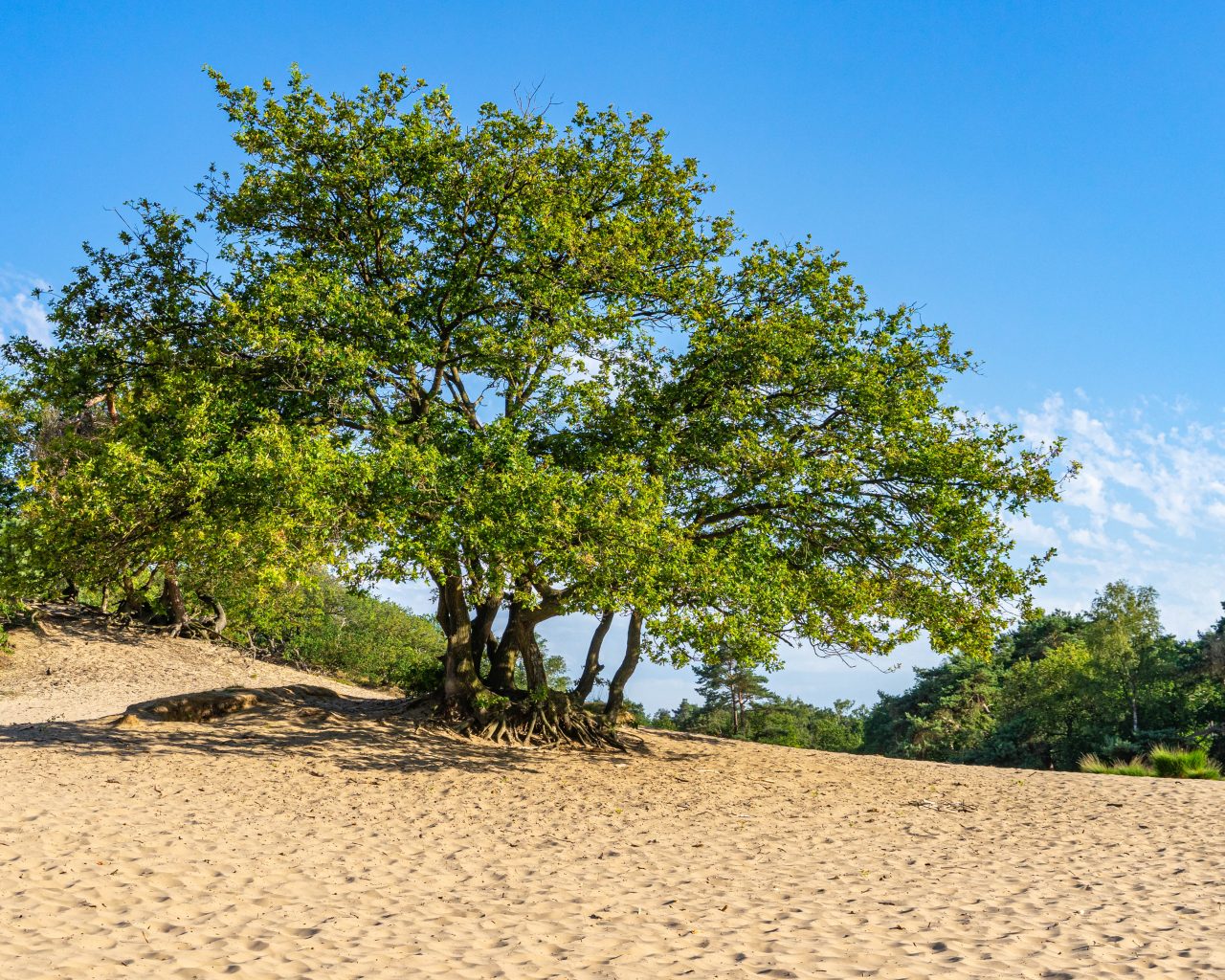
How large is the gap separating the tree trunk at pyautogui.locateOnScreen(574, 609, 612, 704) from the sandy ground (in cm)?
235

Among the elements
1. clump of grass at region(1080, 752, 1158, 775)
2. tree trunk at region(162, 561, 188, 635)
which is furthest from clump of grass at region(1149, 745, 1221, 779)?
tree trunk at region(162, 561, 188, 635)

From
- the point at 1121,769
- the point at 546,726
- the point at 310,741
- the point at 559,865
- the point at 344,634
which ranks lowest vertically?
the point at 559,865

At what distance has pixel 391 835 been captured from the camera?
11961 millimetres

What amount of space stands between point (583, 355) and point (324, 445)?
20.5 ft

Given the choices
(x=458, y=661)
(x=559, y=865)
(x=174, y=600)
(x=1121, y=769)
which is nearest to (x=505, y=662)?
(x=458, y=661)

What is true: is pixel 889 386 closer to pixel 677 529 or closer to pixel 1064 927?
pixel 677 529

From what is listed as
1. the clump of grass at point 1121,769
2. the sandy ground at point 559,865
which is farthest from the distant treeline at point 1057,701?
the sandy ground at point 559,865

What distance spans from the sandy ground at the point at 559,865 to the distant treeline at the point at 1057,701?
18911 mm

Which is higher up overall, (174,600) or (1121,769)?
(174,600)

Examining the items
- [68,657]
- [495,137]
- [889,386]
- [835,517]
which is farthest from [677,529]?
[68,657]

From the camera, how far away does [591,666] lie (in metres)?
21.3

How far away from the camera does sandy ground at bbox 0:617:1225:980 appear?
24.4 feet

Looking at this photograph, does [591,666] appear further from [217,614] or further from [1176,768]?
[217,614]

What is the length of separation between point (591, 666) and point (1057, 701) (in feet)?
99.3
